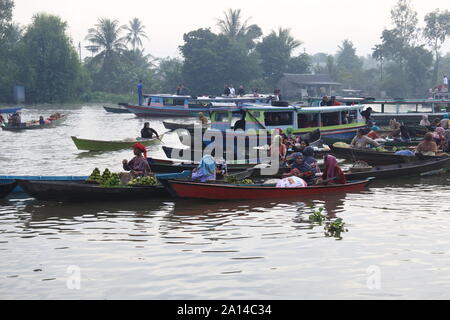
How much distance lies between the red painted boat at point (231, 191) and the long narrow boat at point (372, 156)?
4731 mm

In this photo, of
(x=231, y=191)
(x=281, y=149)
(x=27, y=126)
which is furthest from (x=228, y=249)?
(x=27, y=126)

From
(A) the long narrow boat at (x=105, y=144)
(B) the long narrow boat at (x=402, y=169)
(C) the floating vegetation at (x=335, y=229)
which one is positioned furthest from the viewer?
(A) the long narrow boat at (x=105, y=144)

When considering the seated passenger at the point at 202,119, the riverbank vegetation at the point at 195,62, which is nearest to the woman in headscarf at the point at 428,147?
the seated passenger at the point at 202,119

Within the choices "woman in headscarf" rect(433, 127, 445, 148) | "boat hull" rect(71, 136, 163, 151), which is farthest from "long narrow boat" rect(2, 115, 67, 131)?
"woman in headscarf" rect(433, 127, 445, 148)

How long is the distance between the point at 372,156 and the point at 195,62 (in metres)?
49.9

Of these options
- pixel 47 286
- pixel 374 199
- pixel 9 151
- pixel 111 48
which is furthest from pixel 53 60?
pixel 47 286

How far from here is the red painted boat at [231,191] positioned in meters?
14.3

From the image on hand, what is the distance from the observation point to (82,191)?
14.4 metres

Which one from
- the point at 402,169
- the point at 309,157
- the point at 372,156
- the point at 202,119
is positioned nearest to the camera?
the point at 309,157

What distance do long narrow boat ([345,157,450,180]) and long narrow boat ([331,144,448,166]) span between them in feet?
0.92

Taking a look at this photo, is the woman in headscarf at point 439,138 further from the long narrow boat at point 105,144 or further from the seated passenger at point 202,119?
the long narrow boat at point 105,144

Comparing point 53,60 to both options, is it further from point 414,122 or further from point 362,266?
point 362,266

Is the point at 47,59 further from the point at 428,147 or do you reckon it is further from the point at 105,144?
the point at 428,147
